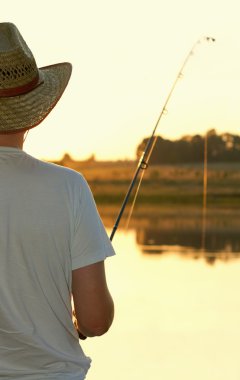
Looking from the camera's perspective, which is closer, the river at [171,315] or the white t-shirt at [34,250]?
the white t-shirt at [34,250]

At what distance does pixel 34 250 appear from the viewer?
2.20 m

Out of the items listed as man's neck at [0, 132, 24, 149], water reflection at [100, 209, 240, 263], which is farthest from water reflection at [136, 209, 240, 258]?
man's neck at [0, 132, 24, 149]

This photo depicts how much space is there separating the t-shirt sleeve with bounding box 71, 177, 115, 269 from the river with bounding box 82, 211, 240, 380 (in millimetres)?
4796

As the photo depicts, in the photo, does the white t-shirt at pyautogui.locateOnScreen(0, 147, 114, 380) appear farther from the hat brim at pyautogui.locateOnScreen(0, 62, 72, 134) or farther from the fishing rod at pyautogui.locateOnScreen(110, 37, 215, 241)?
the fishing rod at pyautogui.locateOnScreen(110, 37, 215, 241)

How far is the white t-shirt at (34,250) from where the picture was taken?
2.20m

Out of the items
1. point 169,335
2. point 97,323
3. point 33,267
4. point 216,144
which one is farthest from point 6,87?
point 216,144

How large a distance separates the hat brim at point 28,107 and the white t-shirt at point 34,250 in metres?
0.07

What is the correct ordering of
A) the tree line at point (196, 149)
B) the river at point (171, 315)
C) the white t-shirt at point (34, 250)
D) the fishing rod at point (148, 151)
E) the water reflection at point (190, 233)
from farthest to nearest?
the tree line at point (196, 149) → the water reflection at point (190, 233) → the river at point (171, 315) → the fishing rod at point (148, 151) → the white t-shirt at point (34, 250)

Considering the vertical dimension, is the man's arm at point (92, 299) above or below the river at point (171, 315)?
above

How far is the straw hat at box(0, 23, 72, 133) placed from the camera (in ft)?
7.39

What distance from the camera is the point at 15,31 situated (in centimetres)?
231

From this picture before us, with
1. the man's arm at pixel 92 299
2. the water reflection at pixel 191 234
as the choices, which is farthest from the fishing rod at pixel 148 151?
the water reflection at pixel 191 234

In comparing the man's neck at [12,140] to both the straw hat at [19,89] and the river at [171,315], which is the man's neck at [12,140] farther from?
the river at [171,315]

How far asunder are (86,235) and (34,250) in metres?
0.11
